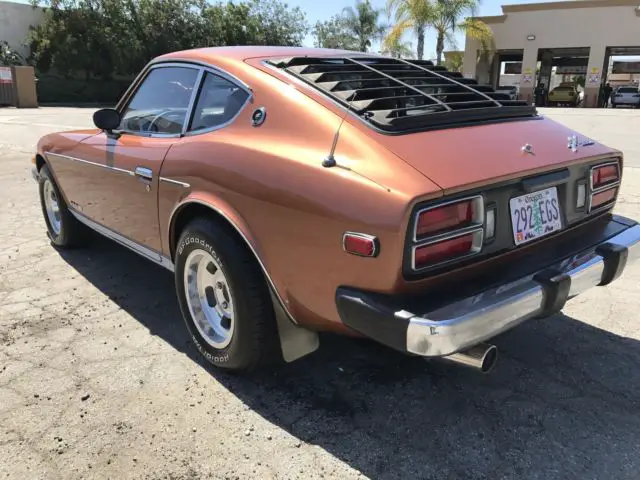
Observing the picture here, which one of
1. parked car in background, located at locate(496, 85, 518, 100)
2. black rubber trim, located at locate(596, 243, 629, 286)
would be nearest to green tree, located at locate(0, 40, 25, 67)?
parked car in background, located at locate(496, 85, 518, 100)

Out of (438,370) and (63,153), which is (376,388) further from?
(63,153)

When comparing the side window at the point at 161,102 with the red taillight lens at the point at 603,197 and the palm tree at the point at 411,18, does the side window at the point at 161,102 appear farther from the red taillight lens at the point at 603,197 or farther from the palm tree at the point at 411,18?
the palm tree at the point at 411,18

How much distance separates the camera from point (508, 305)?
2076 mm

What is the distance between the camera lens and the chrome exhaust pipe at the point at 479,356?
2146mm

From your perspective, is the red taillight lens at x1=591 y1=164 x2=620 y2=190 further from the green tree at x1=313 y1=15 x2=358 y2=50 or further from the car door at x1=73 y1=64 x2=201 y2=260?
the green tree at x1=313 y1=15 x2=358 y2=50

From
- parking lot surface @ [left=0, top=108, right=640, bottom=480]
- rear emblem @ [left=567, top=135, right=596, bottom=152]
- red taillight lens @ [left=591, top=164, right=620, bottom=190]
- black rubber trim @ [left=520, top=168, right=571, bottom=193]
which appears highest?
rear emblem @ [left=567, top=135, right=596, bottom=152]

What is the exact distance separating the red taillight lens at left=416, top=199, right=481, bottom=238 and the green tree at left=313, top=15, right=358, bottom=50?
136ft

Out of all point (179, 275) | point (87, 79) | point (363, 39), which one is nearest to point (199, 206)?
point (179, 275)

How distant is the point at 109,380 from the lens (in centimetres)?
283

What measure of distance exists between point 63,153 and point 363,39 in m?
41.9

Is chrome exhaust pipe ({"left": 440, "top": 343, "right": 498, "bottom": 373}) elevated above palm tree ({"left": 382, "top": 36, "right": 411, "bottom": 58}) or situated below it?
below

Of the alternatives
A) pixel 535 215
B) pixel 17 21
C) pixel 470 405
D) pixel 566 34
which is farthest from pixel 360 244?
pixel 17 21

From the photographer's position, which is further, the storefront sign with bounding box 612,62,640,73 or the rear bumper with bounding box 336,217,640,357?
the storefront sign with bounding box 612,62,640,73

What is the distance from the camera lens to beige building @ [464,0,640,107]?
103ft
